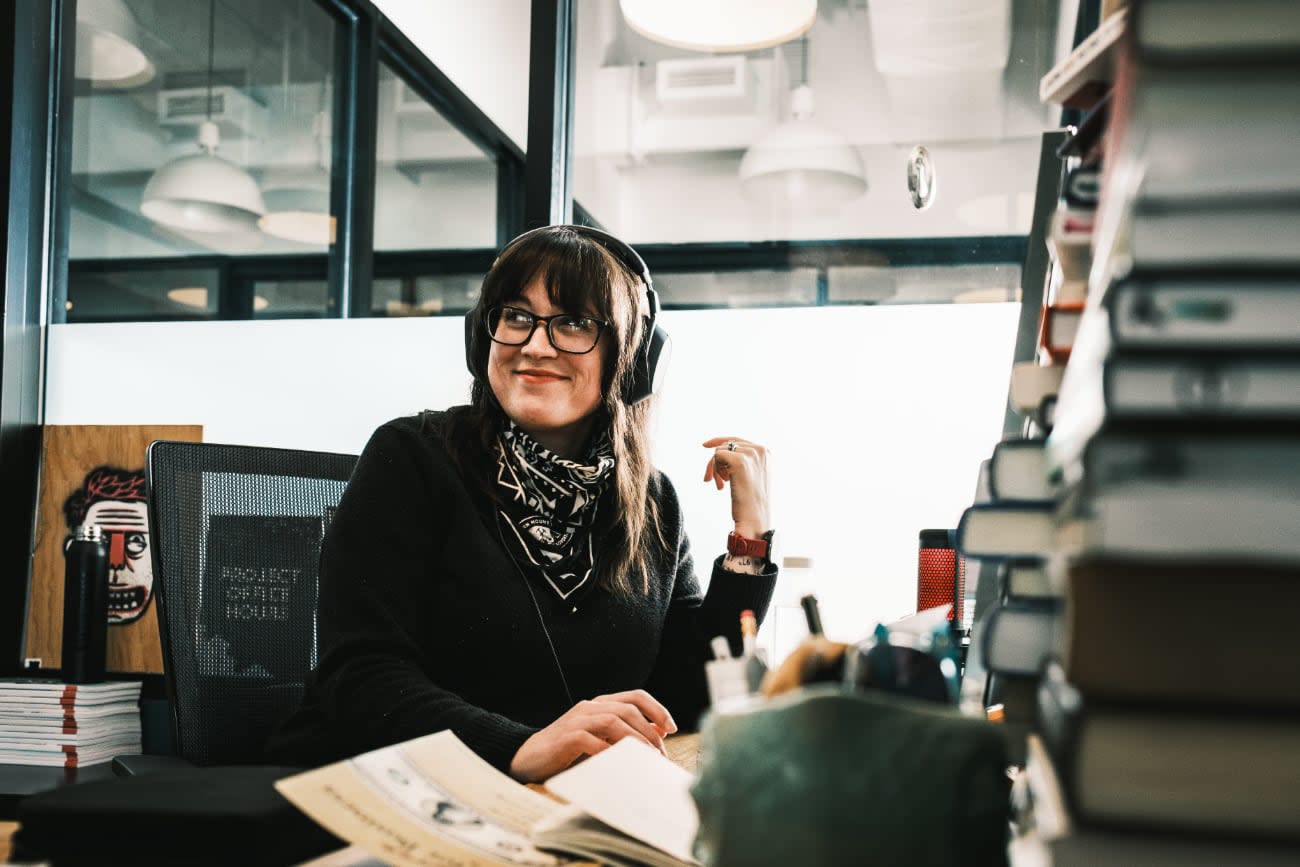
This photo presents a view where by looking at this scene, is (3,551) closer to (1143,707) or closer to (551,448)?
(551,448)

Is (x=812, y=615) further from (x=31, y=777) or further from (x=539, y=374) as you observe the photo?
(x=31, y=777)

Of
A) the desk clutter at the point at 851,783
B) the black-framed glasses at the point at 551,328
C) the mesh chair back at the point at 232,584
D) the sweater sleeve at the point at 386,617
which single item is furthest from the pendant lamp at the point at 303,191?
the desk clutter at the point at 851,783

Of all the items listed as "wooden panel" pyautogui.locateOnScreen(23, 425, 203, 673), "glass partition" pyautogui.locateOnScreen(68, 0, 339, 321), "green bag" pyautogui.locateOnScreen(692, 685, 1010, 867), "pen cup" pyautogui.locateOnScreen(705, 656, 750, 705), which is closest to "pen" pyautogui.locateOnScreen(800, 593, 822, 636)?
"pen cup" pyautogui.locateOnScreen(705, 656, 750, 705)

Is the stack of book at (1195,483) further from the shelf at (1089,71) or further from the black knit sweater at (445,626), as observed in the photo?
the black knit sweater at (445,626)

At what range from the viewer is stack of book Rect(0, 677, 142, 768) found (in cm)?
213

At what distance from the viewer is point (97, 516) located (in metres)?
2.53

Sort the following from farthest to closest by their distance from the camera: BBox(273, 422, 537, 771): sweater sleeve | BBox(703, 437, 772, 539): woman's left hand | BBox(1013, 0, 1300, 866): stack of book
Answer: BBox(703, 437, 772, 539): woman's left hand → BBox(273, 422, 537, 771): sweater sleeve → BBox(1013, 0, 1300, 866): stack of book

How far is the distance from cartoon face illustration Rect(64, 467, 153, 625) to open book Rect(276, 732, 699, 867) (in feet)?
6.88

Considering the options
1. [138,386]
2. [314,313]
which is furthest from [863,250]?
[138,386]

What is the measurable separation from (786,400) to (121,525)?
1620 mm

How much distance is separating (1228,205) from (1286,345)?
0.05 m

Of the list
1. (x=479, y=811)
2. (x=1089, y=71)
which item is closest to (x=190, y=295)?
(x=479, y=811)

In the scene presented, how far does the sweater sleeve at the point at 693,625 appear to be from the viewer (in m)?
1.57

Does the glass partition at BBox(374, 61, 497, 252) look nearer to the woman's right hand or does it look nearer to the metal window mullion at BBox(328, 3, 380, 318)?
the metal window mullion at BBox(328, 3, 380, 318)
